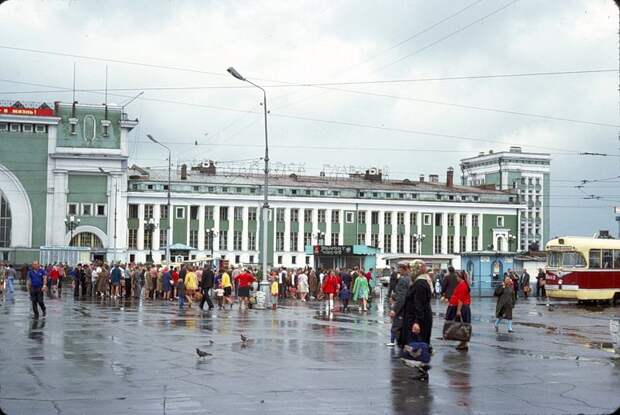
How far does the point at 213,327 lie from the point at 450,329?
25.9 ft

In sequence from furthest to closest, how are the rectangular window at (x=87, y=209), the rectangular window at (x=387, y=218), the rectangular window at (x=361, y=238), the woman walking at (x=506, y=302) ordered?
1. the rectangular window at (x=387, y=218)
2. the rectangular window at (x=361, y=238)
3. the rectangular window at (x=87, y=209)
4. the woman walking at (x=506, y=302)

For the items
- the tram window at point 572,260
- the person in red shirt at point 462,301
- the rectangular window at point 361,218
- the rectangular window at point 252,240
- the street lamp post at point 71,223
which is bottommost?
the person in red shirt at point 462,301

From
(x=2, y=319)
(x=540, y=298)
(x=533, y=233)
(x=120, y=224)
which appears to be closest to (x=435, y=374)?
(x=2, y=319)

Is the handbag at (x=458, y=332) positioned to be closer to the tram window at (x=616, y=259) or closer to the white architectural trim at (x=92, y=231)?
the tram window at (x=616, y=259)

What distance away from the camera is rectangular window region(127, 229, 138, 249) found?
102 m

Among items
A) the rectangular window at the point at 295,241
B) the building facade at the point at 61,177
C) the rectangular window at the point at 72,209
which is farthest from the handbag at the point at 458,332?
the rectangular window at the point at 295,241

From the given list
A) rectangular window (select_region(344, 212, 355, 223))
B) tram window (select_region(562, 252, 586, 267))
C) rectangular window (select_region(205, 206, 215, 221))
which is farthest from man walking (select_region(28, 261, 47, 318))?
rectangular window (select_region(344, 212, 355, 223))

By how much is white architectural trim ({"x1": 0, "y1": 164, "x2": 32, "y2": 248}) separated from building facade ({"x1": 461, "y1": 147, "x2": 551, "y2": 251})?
88.7 metres

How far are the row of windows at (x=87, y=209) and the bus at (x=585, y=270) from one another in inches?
2422

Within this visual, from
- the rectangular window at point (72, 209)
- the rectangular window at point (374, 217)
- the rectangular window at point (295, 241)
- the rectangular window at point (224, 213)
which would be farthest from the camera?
the rectangular window at point (374, 217)

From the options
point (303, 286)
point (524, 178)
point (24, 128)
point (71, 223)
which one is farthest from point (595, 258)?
point (524, 178)

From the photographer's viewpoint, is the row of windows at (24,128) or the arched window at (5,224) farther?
the row of windows at (24,128)

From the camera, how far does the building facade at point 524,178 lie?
164m

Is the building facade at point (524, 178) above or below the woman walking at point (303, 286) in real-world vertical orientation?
above
